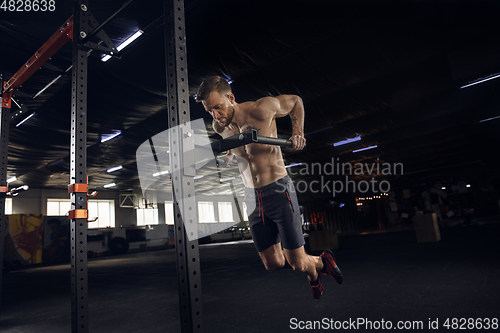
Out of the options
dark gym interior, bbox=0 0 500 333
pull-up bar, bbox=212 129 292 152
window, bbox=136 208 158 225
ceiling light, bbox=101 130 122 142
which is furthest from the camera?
window, bbox=136 208 158 225

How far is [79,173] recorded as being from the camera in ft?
8.04

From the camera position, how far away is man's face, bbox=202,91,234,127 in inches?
80.7

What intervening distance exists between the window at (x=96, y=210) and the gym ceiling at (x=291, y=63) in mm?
9605

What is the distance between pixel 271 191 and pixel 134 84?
4136 millimetres

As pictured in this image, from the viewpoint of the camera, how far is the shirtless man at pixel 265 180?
78.9 inches

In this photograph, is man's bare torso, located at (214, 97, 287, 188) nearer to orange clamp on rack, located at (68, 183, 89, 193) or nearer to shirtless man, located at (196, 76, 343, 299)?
shirtless man, located at (196, 76, 343, 299)

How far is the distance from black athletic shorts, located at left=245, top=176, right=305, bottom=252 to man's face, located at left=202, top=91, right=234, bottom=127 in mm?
530

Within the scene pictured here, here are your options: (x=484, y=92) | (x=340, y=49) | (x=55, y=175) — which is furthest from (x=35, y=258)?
(x=484, y=92)

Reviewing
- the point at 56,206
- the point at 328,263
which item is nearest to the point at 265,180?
the point at 328,263

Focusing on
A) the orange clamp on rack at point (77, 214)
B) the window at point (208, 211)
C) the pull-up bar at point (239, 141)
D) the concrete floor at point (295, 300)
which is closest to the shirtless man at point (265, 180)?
the pull-up bar at point (239, 141)

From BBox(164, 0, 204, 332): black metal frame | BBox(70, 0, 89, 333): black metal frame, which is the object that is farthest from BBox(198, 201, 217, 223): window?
BBox(164, 0, 204, 332): black metal frame

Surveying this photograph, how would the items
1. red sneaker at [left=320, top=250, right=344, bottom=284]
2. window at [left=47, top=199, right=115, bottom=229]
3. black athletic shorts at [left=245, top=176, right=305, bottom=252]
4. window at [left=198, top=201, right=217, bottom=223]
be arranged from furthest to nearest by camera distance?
window at [left=198, top=201, right=217, bottom=223], window at [left=47, top=199, right=115, bottom=229], red sneaker at [left=320, top=250, right=344, bottom=284], black athletic shorts at [left=245, top=176, right=305, bottom=252]

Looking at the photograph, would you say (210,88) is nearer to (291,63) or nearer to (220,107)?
(220,107)

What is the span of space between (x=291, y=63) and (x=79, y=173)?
382cm
